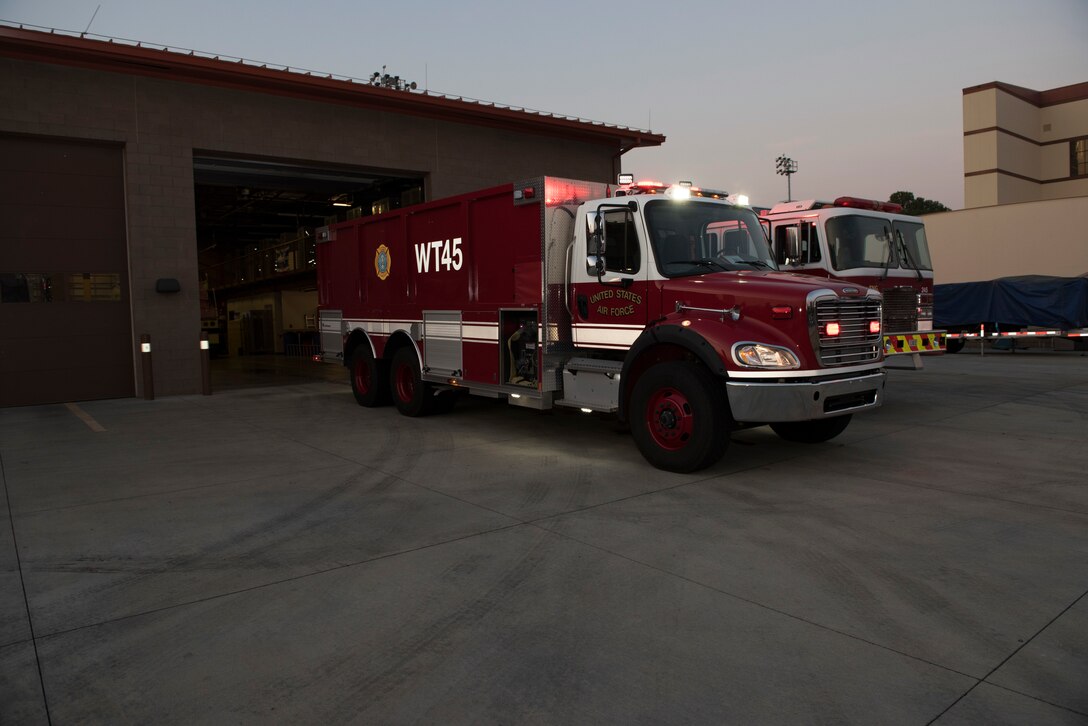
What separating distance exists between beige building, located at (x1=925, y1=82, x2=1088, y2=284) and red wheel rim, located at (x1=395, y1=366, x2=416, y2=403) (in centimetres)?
2721

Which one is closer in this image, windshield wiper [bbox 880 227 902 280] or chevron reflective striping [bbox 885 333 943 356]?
chevron reflective striping [bbox 885 333 943 356]

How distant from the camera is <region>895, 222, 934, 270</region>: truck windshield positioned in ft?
39.2

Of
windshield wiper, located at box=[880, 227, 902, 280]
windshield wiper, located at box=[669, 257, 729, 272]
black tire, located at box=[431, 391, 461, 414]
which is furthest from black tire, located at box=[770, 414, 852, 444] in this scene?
black tire, located at box=[431, 391, 461, 414]

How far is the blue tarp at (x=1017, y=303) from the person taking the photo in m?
21.6

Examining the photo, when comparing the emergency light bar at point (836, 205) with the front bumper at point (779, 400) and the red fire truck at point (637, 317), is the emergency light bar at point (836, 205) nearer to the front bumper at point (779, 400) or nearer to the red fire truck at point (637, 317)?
the red fire truck at point (637, 317)

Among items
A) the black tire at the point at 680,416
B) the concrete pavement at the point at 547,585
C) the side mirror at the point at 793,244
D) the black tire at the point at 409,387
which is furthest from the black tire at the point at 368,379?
the side mirror at the point at 793,244

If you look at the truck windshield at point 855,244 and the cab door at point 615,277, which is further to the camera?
the truck windshield at point 855,244

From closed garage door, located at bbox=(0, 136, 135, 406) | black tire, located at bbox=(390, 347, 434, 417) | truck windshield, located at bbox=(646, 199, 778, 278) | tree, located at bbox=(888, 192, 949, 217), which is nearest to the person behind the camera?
truck windshield, located at bbox=(646, 199, 778, 278)

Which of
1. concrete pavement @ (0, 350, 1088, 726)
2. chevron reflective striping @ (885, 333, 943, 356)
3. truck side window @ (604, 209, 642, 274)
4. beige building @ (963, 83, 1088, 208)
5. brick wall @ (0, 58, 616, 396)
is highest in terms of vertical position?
beige building @ (963, 83, 1088, 208)

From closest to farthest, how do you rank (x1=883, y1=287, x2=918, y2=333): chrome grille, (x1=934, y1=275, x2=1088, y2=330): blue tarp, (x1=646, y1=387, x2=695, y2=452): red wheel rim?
(x1=646, y1=387, x2=695, y2=452): red wheel rim < (x1=883, y1=287, x2=918, y2=333): chrome grille < (x1=934, y1=275, x2=1088, y2=330): blue tarp

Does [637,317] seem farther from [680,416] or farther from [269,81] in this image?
[269,81]

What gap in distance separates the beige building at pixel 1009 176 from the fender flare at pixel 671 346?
27.6 metres

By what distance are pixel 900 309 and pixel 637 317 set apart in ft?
20.1

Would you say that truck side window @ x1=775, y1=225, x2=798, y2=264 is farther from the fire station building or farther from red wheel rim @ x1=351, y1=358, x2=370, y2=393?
the fire station building
